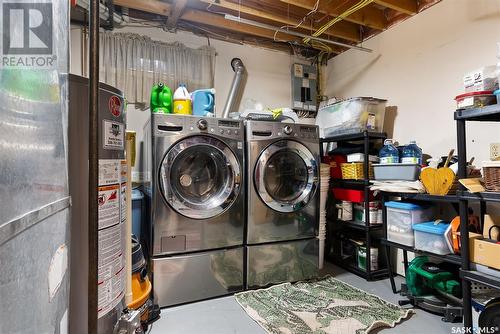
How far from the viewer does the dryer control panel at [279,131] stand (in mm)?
2230

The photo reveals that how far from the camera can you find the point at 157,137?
1.92 m

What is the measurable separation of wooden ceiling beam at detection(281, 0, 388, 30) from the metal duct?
3.11 feet

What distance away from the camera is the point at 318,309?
1.92 m

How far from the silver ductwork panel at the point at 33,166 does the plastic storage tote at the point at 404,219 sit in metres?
2.14

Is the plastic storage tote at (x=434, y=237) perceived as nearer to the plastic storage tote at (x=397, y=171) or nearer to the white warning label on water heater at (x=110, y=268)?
the plastic storage tote at (x=397, y=171)

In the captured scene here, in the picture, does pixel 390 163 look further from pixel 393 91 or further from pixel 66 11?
pixel 66 11

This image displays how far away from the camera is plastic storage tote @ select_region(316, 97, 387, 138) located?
2.52 meters

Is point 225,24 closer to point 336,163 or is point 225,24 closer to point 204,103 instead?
point 204,103

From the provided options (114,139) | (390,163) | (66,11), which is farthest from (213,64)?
(66,11)

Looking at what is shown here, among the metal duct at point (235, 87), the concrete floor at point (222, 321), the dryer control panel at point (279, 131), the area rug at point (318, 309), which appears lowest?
the concrete floor at point (222, 321)

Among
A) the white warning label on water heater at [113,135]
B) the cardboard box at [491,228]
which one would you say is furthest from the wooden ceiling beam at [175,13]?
the cardboard box at [491,228]

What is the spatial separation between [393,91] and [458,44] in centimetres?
63

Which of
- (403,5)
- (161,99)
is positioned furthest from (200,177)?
(403,5)

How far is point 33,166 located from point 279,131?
1925 mm
